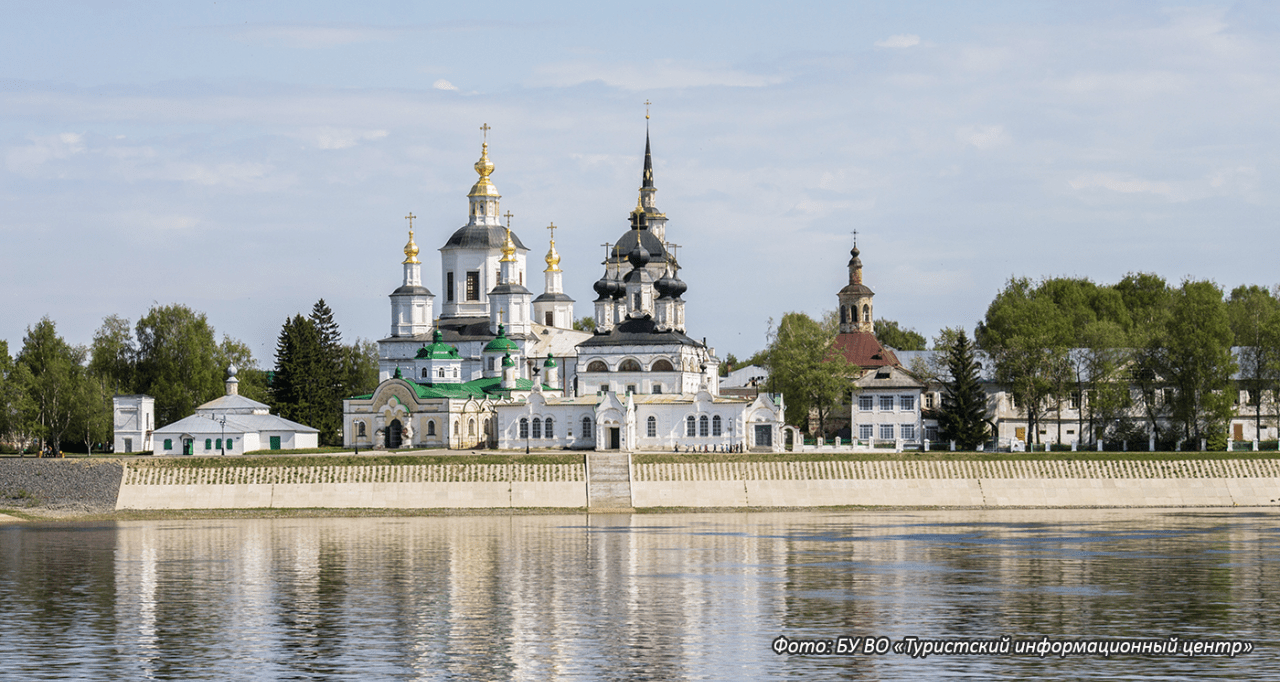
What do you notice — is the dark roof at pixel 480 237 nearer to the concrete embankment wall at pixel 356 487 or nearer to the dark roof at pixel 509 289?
the dark roof at pixel 509 289

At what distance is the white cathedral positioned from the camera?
2830 inches

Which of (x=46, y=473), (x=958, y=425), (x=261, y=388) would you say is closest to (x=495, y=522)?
(x=46, y=473)

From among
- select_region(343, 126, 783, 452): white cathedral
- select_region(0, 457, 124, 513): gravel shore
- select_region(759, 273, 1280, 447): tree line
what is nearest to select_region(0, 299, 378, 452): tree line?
select_region(343, 126, 783, 452): white cathedral

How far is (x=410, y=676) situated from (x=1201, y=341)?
56595mm

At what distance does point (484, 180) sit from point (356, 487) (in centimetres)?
3403

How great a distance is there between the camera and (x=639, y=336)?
76625 mm

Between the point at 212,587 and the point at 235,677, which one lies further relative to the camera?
the point at 212,587

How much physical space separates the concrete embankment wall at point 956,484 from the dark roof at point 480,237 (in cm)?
2974

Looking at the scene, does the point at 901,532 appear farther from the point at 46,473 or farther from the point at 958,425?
the point at 46,473

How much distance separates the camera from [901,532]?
162 ft

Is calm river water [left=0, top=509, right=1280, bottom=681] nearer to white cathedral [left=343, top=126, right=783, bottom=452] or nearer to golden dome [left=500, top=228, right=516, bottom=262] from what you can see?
white cathedral [left=343, top=126, right=783, bottom=452]

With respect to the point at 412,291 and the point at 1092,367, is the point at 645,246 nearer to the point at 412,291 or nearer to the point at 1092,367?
the point at 412,291

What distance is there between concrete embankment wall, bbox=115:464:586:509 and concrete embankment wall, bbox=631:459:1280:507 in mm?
4041

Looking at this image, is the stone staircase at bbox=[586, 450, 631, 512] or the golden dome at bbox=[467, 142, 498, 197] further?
the golden dome at bbox=[467, 142, 498, 197]
